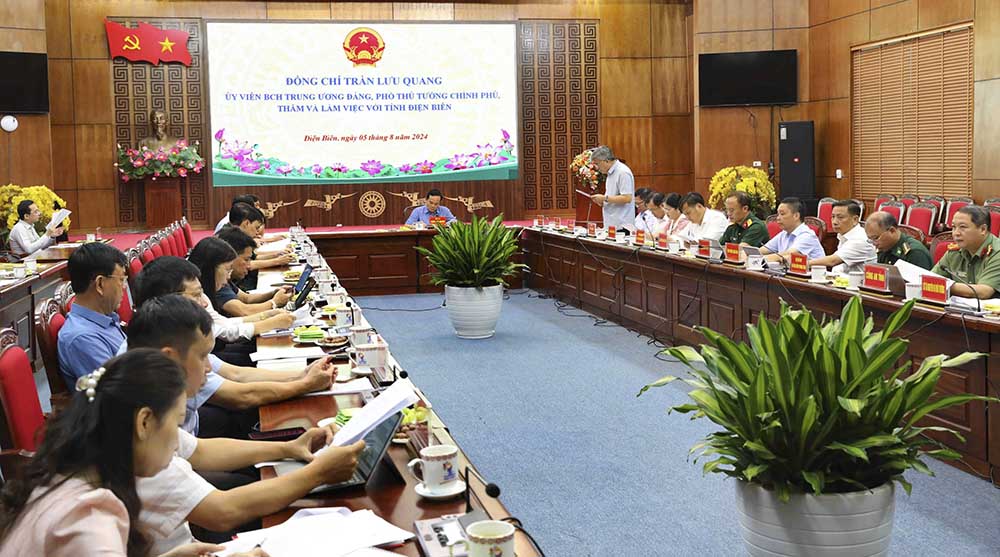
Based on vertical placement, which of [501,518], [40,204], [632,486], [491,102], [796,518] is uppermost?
[491,102]

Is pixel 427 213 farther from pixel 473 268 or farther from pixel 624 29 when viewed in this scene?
pixel 624 29

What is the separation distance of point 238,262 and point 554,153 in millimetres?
7715

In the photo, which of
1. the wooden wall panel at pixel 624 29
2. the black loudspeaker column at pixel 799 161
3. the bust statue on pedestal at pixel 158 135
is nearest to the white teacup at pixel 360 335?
the black loudspeaker column at pixel 799 161

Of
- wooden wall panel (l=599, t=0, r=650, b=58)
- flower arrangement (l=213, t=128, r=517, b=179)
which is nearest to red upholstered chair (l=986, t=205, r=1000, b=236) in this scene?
wooden wall panel (l=599, t=0, r=650, b=58)

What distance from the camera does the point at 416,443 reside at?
→ 2.24 m

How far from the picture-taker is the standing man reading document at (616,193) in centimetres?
834

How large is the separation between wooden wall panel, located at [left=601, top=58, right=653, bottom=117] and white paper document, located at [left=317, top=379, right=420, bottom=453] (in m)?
10.7

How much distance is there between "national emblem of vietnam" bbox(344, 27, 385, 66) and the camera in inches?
463

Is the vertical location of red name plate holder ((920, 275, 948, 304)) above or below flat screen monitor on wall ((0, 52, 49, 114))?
below

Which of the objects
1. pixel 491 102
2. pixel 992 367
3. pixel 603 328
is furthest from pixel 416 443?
pixel 491 102

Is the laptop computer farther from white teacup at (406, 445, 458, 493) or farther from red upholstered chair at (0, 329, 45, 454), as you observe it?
red upholstered chair at (0, 329, 45, 454)

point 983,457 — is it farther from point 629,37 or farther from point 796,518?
point 629,37

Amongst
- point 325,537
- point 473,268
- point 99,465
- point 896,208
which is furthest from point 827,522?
point 896,208

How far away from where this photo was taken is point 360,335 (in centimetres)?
344
